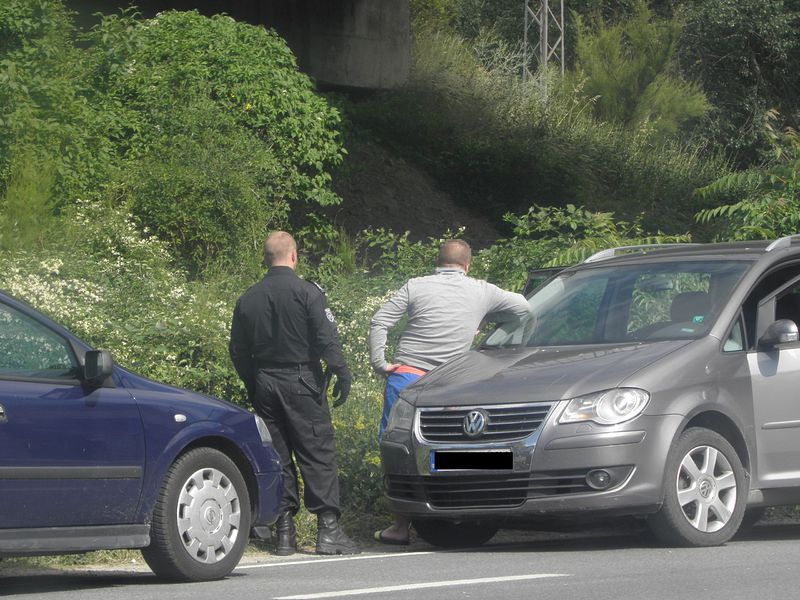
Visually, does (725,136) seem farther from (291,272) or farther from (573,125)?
(291,272)

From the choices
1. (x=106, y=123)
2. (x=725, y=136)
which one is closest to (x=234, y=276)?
(x=106, y=123)

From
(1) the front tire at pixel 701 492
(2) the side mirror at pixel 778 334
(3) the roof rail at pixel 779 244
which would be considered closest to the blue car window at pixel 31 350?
(1) the front tire at pixel 701 492

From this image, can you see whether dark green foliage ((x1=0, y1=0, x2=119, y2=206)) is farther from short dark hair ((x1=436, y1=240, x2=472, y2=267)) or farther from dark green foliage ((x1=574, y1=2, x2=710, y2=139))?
dark green foliage ((x1=574, y1=2, x2=710, y2=139))

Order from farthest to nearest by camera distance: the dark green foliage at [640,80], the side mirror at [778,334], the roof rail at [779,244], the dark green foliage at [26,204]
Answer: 1. the dark green foliage at [640,80]
2. the dark green foliage at [26,204]
3. the roof rail at [779,244]
4. the side mirror at [778,334]

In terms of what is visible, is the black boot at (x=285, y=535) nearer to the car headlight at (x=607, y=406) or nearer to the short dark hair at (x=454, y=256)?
the short dark hair at (x=454, y=256)

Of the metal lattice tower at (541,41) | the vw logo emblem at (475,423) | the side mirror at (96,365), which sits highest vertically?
the metal lattice tower at (541,41)

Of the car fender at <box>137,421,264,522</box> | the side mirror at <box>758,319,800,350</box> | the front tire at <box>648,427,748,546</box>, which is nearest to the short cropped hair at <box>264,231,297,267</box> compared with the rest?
the car fender at <box>137,421,264,522</box>

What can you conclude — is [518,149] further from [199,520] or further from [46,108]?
[199,520]

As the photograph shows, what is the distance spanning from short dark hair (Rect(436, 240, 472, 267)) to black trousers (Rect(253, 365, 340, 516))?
124cm

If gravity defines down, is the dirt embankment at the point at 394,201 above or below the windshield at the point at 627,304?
below

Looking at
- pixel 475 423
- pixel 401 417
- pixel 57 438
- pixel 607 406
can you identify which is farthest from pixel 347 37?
pixel 57 438

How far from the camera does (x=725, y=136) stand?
3856cm

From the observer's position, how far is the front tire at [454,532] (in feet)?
30.4

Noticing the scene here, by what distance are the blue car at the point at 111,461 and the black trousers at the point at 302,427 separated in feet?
2.87
